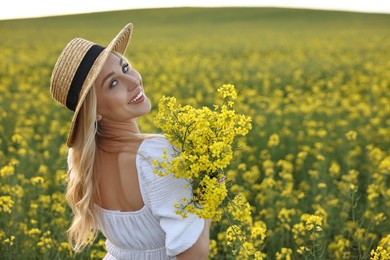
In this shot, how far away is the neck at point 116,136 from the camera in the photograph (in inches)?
96.9

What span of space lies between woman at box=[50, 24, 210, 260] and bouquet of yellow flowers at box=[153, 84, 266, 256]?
0.09 metres

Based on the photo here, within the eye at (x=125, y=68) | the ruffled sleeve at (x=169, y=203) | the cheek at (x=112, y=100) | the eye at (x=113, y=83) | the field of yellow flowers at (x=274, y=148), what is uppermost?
the eye at (x=125, y=68)

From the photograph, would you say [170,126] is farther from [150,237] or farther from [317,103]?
[317,103]

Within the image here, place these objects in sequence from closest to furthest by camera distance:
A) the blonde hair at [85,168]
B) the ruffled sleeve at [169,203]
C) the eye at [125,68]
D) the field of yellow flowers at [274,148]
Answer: the ruffled sleeve at [169,203]
the blonde hair at [85,168]
the eye at [125,68]
the field of yellow flowers at [274,148]

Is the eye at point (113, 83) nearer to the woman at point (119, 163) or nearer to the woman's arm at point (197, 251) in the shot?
the woman at point (119, 163)

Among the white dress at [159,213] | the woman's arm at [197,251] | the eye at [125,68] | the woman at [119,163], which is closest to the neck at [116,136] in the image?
the woman at [119,163]

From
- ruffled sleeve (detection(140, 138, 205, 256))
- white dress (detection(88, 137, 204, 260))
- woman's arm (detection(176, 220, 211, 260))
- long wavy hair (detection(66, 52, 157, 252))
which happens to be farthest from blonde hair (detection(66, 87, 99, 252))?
woman's arm (detection(176, 220, 211, 260))

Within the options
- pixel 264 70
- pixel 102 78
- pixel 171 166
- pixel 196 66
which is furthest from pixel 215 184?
pixel 196 66

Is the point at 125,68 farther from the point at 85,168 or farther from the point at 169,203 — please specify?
the point at 169,203

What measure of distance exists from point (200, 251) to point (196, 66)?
13374 millimetres

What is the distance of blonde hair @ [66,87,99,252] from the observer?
2418mm

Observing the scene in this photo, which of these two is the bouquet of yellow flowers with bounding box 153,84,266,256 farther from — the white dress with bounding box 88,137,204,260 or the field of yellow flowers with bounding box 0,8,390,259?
the field of yellow flowers with bounding box 0,8,390,259

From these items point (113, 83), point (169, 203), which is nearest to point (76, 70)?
point (113, 83)

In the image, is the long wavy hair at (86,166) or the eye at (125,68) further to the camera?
the eye at (125,68)
